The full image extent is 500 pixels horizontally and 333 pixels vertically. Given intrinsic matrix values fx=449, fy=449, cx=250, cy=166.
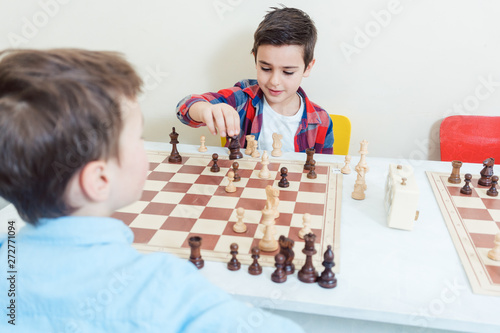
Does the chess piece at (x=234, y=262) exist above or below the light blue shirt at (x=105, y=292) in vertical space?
below

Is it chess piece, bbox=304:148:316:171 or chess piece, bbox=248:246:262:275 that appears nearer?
chess piece, bbox=248:246:262:275

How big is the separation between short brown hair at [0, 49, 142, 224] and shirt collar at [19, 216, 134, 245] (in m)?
0.02

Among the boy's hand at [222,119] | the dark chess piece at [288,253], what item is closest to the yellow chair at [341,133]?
the boy's hand at [222,119]

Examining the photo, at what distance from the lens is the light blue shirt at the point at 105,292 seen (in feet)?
2.42

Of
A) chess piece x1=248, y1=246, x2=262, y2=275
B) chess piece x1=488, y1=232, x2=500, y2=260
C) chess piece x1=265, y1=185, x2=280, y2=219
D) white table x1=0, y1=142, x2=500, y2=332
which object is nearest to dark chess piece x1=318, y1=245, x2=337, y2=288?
white table x1=0, y1=142, x2=500, y2=332

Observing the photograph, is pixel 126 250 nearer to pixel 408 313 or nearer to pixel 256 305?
pixel 256 305

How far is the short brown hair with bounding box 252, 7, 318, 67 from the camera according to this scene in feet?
6.29

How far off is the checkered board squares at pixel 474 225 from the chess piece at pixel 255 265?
0.49m

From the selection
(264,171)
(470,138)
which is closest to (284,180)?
(264,171)

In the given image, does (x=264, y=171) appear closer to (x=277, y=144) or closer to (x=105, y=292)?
(x=277, y=144)

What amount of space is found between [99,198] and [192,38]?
178 centimetres

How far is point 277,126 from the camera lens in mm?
2170

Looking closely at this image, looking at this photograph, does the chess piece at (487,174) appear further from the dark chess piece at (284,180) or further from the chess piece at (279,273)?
the chess piece at (279,273)

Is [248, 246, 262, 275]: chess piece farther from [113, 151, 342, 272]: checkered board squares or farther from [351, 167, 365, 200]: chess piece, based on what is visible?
[351, 167, 365, 200]: chess piece
